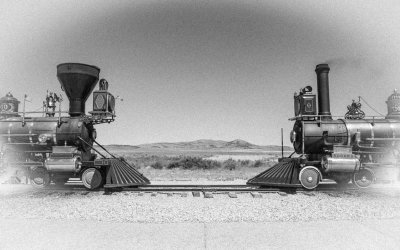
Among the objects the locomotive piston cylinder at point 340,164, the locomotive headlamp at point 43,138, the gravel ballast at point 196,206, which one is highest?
the locomotive headlamp at point 43,138

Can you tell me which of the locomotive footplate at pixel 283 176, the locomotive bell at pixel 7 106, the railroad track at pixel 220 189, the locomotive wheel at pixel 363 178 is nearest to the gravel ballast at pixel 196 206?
the railroad track at pixel 220 189

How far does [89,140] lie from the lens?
1270 cm

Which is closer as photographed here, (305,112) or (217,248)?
(217,248)

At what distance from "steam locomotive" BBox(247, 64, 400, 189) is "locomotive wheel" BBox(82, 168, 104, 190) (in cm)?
638

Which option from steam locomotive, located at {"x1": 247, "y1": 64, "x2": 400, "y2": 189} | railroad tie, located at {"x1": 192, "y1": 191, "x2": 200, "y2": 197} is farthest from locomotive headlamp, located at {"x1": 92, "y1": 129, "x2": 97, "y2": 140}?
steam locomotive, located at {"x1": 247, "y1": 64, "x2": 400, "y2": 189}

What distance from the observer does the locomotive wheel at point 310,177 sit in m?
11.5

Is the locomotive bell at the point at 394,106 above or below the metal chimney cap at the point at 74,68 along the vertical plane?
below

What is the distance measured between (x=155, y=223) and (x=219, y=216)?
1714mm

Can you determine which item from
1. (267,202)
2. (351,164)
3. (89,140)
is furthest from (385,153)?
(89,140)

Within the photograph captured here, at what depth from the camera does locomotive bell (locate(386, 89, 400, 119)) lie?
13219 millimetres

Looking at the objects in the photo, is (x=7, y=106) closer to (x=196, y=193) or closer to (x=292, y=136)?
(x=196, y=193)

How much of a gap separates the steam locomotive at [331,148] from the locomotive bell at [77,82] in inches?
326

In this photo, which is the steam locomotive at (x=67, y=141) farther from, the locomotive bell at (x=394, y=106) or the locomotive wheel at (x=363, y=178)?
the locomotive bell at (x=394, y=106)

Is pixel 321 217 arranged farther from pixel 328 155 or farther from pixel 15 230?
pixel 15 230
